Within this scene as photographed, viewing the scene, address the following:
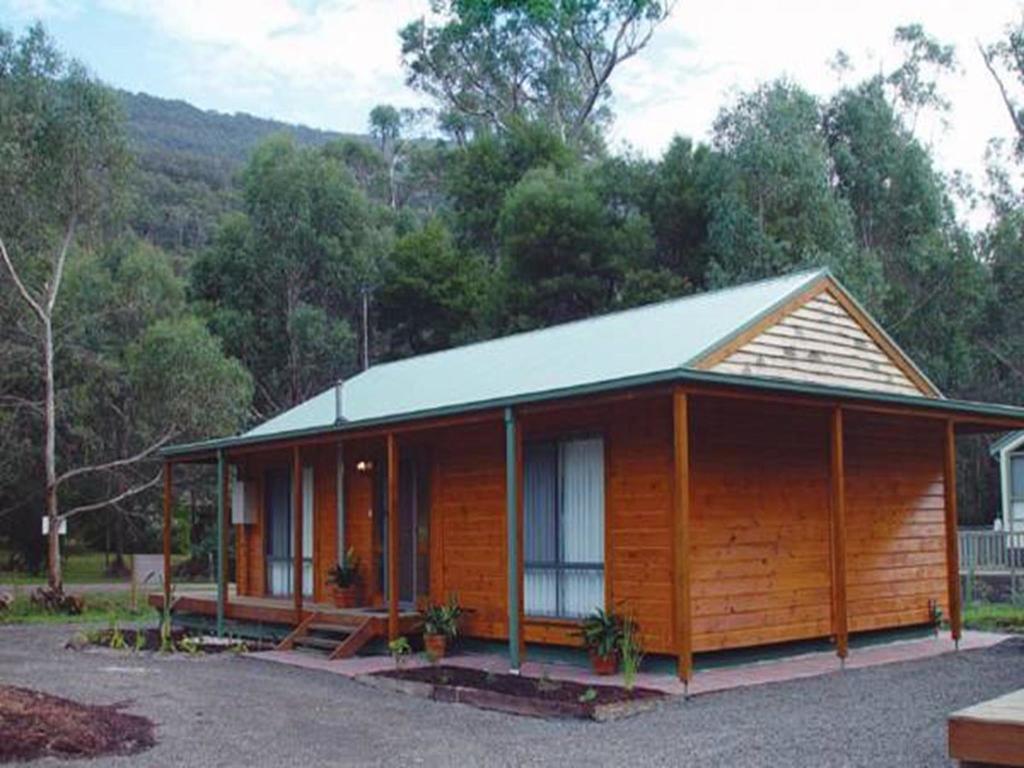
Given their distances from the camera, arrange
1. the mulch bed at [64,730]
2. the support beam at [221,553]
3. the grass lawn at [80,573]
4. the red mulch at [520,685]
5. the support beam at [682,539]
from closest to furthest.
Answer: the mulch bed at [64,730]
the red mulch at [520,685]
the support beam at [682,539]
the support beam at [221,553]
the grass lawn at [80,573]

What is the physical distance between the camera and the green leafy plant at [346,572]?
14.1 m

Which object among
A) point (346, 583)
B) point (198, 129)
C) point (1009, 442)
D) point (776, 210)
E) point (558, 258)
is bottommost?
point (346, 583)

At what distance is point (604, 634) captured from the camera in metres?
10.2

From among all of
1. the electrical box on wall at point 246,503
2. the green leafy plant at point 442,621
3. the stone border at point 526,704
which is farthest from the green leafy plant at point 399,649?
the electrical box on wall at point 246,503

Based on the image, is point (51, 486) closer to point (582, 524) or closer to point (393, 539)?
point (393, 539)

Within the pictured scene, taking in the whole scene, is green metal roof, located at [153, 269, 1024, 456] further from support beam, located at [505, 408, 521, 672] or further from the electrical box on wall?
the electrical box on wall

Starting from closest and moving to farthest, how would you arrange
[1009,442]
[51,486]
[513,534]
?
[513,534], [51,486], [1009,442]

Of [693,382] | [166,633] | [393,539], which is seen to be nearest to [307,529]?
[166,633]

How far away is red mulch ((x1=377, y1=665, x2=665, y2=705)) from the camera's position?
29.5 ft

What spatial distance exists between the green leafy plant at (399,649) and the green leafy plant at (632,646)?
7.65 ft

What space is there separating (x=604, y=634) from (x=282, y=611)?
5281 mm

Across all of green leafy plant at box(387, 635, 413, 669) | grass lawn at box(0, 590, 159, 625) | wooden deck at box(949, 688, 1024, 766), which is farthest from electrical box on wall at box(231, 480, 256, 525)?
wooden deck at box(949, 688, 1024, 766)

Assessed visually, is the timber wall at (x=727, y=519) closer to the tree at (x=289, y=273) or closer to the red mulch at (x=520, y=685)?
the red mulch at (x=520, y=685)

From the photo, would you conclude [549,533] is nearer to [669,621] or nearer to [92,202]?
[669,621]
